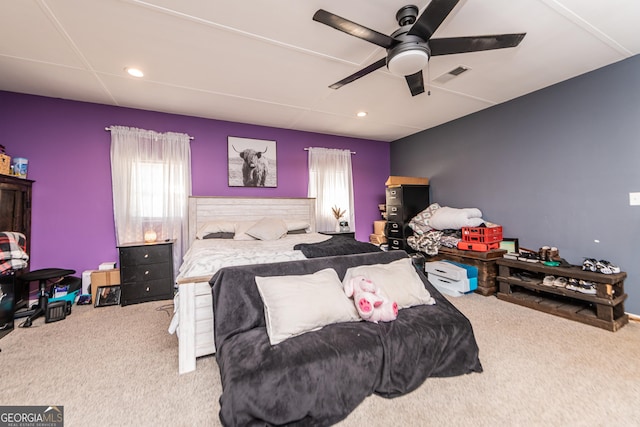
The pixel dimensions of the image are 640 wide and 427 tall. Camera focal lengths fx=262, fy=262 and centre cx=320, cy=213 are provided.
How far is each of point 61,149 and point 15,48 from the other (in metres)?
1.40

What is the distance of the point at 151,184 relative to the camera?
12.4ft

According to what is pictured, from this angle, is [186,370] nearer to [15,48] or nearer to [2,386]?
[2,386]

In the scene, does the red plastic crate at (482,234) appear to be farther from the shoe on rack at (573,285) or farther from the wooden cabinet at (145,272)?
the wooden cabinet at (145,272)

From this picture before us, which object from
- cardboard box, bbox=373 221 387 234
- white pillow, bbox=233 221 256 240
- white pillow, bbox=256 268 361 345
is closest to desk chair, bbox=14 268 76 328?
white pillow, bbox=233 221 256 240

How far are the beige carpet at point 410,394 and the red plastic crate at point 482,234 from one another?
3.80ft

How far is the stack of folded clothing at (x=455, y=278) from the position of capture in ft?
11.0

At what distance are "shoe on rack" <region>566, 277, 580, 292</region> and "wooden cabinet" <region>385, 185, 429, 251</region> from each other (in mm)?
2061

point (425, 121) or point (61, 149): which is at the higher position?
point (425, 121)

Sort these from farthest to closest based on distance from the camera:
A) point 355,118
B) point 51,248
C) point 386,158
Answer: point 386,158
point 355,118
point 51,248

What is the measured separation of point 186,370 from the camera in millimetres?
1863

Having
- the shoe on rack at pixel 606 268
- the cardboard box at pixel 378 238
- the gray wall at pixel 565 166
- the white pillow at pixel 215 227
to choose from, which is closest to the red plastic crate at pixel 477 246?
the gray wall at pixel 565 166

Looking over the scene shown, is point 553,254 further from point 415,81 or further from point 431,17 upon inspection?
point 431,17

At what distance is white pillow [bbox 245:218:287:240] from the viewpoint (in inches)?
136

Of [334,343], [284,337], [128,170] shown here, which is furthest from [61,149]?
[334,343]
